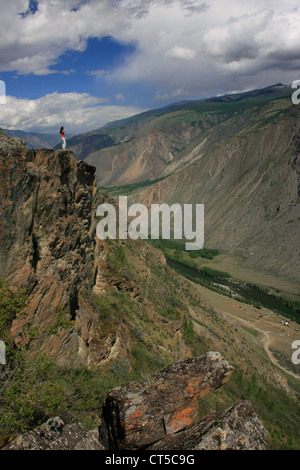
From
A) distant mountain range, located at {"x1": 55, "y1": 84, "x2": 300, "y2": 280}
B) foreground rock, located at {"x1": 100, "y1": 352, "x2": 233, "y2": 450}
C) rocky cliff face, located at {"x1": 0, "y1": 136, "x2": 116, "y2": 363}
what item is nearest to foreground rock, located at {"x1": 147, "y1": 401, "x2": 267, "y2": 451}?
foreground rock, located at {"x1": 100, "y1": 352, "x2": 233, "y2": 450}

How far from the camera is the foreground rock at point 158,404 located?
21.2ft

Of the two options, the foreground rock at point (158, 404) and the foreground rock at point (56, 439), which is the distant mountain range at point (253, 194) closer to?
the foreground rock at point (158, 404)

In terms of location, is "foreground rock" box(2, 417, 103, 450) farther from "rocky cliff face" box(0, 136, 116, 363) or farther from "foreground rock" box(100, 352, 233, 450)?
"rocky cliff face" box(0, 136, 116, 363)

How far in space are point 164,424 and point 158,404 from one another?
1.30ft

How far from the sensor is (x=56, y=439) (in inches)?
245

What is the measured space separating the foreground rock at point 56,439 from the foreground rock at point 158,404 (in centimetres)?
55

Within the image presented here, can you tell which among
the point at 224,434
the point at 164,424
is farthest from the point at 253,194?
the point at 224,434

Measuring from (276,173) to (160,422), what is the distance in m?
83.4

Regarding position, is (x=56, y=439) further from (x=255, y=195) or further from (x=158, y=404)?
(x=255, y=195)

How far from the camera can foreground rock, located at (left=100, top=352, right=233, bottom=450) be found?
6457 millimetres

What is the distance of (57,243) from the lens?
11.6 meters

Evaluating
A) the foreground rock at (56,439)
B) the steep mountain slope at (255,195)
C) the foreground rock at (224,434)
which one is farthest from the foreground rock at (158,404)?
the steep mountain slope at (255,195)
